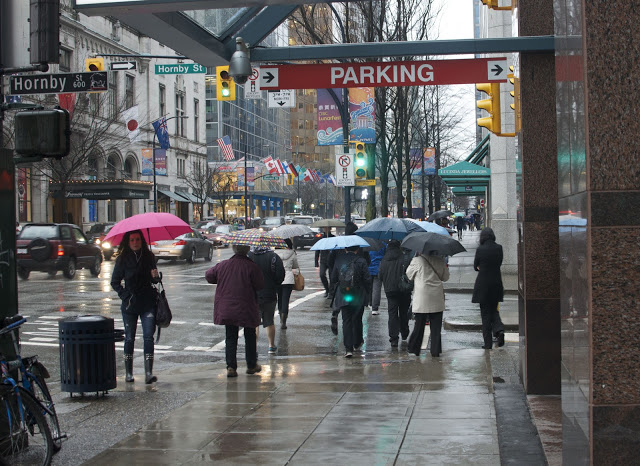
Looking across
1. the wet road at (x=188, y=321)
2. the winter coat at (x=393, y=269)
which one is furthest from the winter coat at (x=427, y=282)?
the wet road at (x=188, y=321)

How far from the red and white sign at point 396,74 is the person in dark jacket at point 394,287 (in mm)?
4422

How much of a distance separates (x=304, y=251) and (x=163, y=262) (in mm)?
12158

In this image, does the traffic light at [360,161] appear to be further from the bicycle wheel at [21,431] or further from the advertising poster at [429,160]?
the bicycle wheel at [21,431]

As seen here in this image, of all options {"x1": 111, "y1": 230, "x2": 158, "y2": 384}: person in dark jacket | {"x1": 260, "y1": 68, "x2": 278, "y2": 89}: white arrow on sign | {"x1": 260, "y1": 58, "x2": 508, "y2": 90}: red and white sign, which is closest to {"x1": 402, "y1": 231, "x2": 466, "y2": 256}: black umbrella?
{"x1": 260, "y1": 58, "x2": 508, "y2": 90}: red and white sign

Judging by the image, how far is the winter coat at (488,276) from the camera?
12664 millimetres

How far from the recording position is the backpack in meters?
12.1

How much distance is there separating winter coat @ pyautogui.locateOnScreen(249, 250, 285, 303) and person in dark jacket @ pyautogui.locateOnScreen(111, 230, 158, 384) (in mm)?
2775

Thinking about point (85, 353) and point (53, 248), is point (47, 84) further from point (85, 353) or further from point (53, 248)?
point (53, 248)

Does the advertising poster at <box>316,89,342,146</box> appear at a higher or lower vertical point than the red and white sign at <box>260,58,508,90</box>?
higher

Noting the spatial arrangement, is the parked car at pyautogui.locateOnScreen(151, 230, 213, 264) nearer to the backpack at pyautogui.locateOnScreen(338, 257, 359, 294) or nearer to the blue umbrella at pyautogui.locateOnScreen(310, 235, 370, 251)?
the blue umbrella at pyautogui.locateOnScreen(310, 235, 370, 251)

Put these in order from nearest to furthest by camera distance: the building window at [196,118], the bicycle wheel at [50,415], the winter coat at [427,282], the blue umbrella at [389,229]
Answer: the bicycle wheel at [50,415] → the winter coat at [427,282] → the blue umbrella at [389,229] → the building window at [196,118]

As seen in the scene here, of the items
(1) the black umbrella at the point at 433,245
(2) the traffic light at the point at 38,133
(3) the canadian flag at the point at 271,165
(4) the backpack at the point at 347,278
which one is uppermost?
(3) the canadian flag at the point at 271,165

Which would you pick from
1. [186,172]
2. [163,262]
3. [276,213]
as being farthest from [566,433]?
[276,213]

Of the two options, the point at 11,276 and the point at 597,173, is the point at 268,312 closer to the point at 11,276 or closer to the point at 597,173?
the point at 11,276
